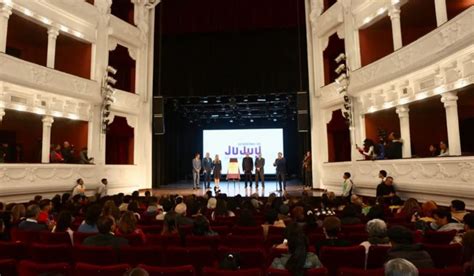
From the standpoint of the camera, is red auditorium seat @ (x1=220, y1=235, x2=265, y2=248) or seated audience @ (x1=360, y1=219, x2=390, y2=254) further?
red auditorium seat @ (x1=220, y1=235, x2=265, y2=248)

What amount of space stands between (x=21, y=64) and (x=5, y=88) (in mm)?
831

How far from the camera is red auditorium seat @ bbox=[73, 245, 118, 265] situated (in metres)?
3.48

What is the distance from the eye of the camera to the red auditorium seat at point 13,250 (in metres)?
3.72

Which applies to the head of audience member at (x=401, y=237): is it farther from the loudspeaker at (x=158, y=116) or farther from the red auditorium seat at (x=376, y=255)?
the loudspeaker at (x=158, y=116)

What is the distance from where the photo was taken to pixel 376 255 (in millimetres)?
3484

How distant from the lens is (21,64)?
1030cm

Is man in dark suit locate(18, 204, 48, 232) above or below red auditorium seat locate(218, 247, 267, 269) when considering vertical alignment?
above

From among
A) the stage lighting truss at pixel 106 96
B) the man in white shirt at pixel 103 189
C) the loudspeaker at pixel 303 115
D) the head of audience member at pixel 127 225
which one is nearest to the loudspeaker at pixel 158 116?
the stage lighting truss at pixel 106 96

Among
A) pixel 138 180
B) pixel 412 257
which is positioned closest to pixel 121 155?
pixel 138 180

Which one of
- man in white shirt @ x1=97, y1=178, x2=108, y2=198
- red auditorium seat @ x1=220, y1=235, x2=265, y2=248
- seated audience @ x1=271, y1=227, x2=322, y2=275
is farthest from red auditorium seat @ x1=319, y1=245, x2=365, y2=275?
man in white shirt @ x1=97, y1=178, x2=108, y2=198

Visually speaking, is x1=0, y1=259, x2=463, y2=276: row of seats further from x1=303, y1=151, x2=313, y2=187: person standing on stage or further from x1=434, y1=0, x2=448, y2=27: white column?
x1=303, y1=151, x2=313, y2=187: person standing on stage

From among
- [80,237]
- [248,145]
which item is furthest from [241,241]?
[248,145]

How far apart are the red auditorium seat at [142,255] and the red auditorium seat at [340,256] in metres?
1.63

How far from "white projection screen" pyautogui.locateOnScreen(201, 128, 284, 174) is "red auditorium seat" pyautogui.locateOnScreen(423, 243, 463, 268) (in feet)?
54.5
